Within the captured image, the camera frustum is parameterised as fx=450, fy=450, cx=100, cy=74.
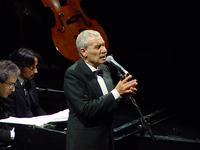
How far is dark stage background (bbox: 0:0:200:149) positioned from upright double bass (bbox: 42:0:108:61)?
0.28 metres

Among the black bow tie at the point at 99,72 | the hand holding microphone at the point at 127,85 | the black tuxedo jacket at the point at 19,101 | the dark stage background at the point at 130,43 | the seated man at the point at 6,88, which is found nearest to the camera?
the hand holding microphone at the point at 127,85

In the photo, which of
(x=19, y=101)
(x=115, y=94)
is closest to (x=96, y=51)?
(x=115, y=94)

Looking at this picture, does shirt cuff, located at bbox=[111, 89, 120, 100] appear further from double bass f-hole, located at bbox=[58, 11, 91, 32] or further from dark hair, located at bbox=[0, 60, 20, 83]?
double bass f-hole, located at bbox=[58, 11, 91, 32]

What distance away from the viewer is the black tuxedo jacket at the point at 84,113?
2.65m

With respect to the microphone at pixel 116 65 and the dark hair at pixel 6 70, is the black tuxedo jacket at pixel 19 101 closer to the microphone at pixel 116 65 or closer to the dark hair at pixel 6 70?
the dark hair at pixel 6 70

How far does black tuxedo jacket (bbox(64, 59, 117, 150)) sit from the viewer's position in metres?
2.65

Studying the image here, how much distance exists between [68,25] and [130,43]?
909 millimetres

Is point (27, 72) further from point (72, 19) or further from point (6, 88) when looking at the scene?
point (72, 19)

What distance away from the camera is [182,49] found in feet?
18.0

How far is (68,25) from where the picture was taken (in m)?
5.38

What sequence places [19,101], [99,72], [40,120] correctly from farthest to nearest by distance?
1. [19,101]
2. [40,120]
3. [99,72]

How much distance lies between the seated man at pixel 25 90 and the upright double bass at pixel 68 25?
1.14 meters

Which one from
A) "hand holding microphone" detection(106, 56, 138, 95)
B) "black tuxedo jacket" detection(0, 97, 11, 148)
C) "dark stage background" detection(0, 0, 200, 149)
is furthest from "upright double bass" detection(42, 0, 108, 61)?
"hand holding microphone" detection(106, 56, 138, 95)

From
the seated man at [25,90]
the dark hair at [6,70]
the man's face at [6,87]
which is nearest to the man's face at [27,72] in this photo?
the seated man at [25,90]
